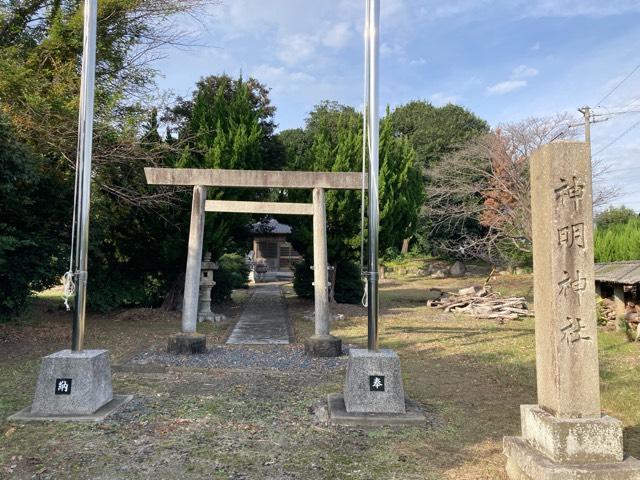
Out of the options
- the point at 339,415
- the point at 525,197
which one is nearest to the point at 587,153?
the point at 339,415

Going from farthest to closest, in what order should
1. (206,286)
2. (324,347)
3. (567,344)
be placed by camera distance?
(206,286)
(324,347)
(567,344)

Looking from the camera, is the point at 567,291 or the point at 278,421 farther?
the point at 278,421

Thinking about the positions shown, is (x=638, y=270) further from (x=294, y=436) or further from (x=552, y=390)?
(x=294, y=436)

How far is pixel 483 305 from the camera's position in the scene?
49.3ft

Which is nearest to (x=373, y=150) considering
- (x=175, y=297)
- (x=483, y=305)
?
(x=175, y=297)

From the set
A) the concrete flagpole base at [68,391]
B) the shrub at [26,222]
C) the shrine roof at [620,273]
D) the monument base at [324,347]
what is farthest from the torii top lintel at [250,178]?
the shrine roof at [620,273]

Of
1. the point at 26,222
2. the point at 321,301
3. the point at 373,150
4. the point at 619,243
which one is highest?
the point at 373,150

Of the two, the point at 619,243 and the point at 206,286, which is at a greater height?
the point at 619,243

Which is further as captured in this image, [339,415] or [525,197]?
[525,197]

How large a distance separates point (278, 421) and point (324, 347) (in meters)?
3.53

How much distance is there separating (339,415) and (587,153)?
3231 mm

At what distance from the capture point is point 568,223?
349 cm

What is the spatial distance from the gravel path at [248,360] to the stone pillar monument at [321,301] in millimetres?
194

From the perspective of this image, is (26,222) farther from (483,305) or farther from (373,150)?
(483,305)
